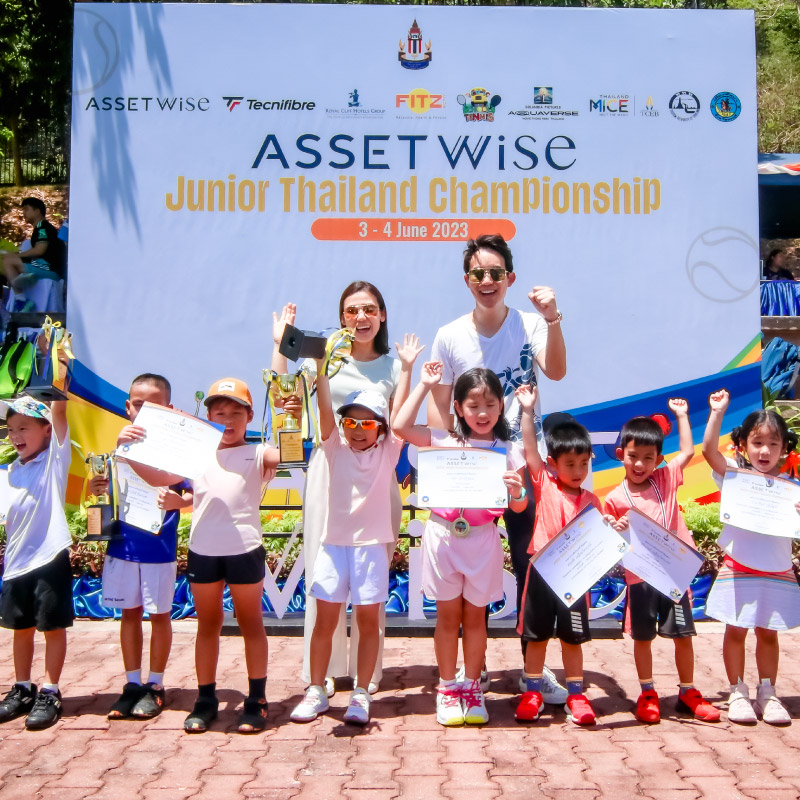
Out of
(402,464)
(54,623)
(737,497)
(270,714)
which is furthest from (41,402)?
(737,497)

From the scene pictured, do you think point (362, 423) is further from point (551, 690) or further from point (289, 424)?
point (551, 690)

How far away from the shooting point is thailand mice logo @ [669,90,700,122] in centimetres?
636

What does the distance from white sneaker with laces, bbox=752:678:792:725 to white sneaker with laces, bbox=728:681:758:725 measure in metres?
0.05

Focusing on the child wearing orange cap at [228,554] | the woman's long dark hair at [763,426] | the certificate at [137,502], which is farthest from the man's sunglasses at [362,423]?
the woman's long dark hair at [763,426]

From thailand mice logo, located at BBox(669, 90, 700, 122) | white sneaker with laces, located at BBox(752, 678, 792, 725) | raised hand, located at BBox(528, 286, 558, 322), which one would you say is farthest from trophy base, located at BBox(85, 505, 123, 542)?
thailand mice logo, located at BBox(669, 90, 700, 122)

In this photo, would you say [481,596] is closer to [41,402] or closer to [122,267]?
[41,402]

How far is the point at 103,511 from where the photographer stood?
13.1 ft

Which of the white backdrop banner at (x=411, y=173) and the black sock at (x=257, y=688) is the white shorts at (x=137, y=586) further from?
the white backdrop banner at (x=411, y=173)

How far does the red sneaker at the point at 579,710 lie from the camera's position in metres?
3.78

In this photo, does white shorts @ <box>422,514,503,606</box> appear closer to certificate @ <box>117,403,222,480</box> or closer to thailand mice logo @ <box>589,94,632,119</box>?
certificate @ <box>117,403,222,480</box>

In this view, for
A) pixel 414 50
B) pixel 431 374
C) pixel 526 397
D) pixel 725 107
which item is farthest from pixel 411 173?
pixel 526 397

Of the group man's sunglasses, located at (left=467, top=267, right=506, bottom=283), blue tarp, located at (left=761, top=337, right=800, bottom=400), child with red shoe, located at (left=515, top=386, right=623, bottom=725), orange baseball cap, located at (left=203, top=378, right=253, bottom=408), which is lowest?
child with red shoe, located at (left=515, top=386, right=623, bottom=725)

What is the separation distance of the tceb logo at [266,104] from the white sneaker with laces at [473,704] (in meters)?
4.05

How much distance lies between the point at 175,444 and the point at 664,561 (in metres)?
1.98
